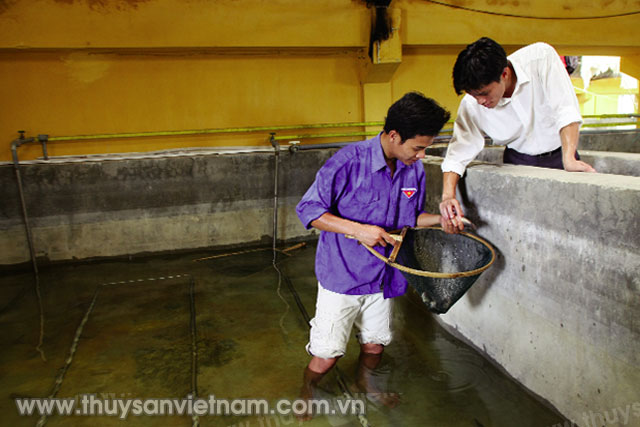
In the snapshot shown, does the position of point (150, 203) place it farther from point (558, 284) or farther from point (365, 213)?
point (558, 284)

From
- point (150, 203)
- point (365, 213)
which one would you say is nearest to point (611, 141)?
point (365, 213)

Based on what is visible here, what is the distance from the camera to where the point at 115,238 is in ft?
17.3

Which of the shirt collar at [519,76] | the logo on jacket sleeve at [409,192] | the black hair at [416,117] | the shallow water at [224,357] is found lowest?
the shallow water at [224,357]

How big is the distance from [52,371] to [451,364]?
8.87 feet

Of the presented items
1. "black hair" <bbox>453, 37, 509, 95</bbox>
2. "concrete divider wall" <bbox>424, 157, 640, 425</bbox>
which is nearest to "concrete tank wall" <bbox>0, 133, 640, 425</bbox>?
"concrete divider wall" <bbox>424, 157, 640, 425</bbox>

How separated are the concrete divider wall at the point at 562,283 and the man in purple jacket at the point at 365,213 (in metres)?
0.45

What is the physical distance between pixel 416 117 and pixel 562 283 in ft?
3.65

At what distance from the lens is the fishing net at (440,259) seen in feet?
6.66

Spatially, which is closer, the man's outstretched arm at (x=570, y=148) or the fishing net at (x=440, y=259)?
the fishing net at (x=440, y=259)

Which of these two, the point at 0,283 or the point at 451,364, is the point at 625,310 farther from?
the point at 0,283

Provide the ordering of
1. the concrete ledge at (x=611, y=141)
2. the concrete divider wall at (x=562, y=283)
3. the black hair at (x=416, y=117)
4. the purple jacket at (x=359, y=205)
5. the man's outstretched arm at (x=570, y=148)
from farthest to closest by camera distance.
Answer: the concrete ledge at (x=611, y=141), the man's outstretched arm at (x=570, y=148), the purple jacket at (x=359, y=205), the black hair at (x=416, y=117), the concrete divider wall at (x=562, y=283)

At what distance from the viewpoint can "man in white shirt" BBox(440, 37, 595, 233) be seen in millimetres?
2209

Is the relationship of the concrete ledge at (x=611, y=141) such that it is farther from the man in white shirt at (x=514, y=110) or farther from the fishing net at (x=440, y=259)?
the fishing net at (x=440, y=259)

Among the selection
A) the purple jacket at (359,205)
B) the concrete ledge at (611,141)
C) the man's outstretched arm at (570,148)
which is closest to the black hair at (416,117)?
the purple jacket at (359,205)
